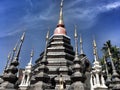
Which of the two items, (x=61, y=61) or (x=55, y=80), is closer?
(x=55, y=80)

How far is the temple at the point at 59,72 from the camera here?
951 centimetres

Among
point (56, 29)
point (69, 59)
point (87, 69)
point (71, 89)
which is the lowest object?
point (71, 89)

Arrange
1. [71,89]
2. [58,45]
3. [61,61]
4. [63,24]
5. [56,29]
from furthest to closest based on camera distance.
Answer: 1. [63,24]
2. [56,29]
3. [58,45]
4. [61,61]
5. [71,89]

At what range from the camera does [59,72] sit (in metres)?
20.1

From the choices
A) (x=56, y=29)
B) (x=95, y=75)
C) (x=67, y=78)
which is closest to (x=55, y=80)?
(x=67, y=78)

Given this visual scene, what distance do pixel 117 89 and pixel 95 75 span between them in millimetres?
8273

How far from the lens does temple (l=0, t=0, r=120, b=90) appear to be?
951cm

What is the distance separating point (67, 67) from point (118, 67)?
16322 millimetres

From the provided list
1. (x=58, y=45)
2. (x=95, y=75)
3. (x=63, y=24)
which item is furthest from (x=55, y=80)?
(x=63, y=24)

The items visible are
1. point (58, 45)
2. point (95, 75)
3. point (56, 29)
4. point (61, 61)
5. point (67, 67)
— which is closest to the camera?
point (95, 75)

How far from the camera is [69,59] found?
23.9 metres

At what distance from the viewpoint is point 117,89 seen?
9539mm

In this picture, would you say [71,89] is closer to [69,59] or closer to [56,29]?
[69,59]

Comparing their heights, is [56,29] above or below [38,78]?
above
